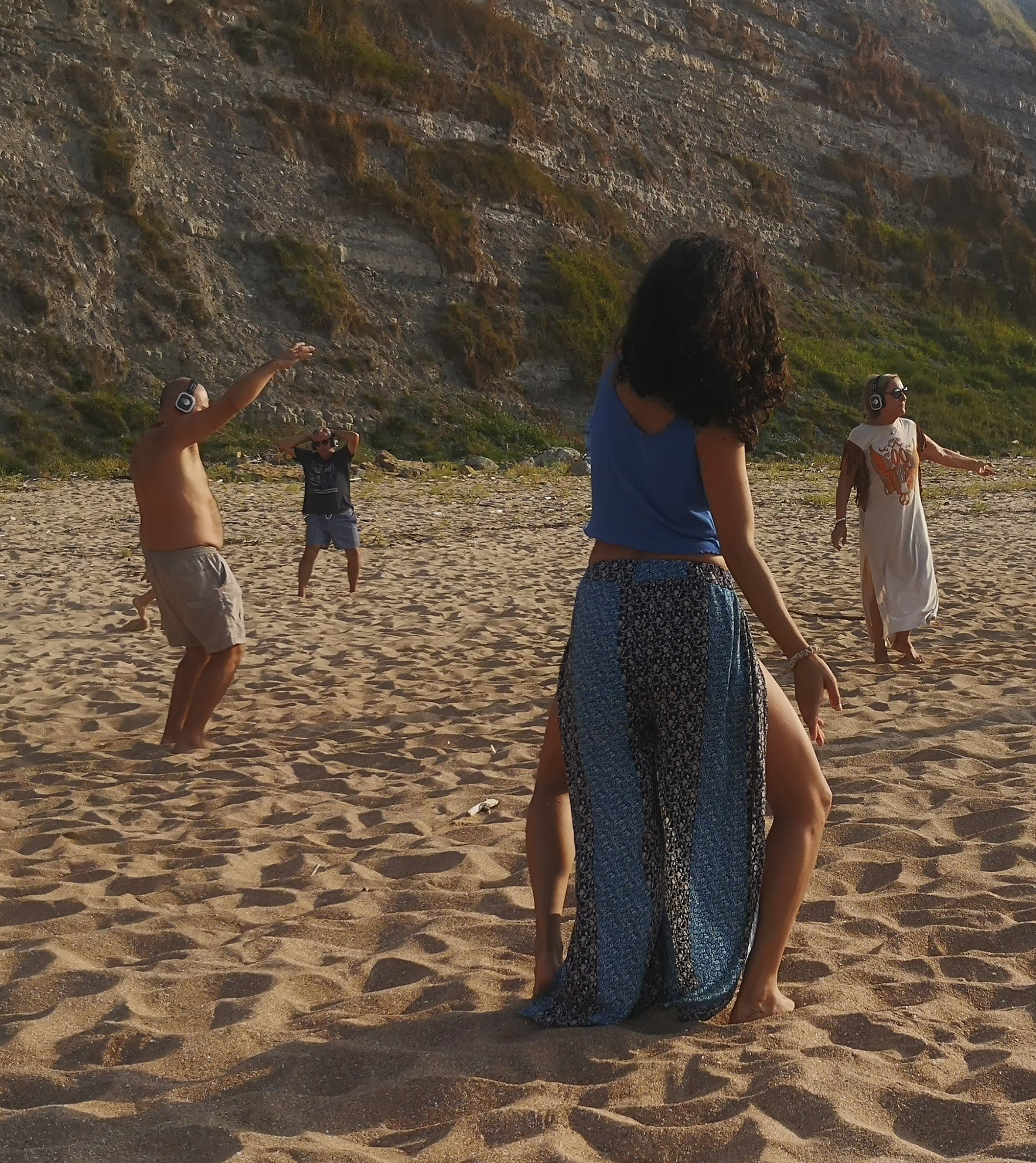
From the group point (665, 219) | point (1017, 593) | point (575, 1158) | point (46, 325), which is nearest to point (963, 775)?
point (575, 1158)

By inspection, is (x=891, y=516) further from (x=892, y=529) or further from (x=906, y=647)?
(x=906, y=647)

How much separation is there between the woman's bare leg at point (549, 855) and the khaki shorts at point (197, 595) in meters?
3.19

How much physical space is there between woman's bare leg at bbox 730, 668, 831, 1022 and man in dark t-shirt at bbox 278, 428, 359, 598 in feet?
24.8

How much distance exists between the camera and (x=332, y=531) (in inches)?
412

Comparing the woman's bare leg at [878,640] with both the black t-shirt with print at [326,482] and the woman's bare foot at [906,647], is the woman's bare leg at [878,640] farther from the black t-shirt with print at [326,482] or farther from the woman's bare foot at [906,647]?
the black t-shirt with print at [326,482]

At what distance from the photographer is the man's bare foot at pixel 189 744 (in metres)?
6.07

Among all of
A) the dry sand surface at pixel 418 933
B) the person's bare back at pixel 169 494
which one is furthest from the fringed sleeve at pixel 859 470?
the person's bare back at pixel 169 494

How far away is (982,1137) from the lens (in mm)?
2498

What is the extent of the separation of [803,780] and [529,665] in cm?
487

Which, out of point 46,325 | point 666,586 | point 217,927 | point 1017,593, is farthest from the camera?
point 46,325

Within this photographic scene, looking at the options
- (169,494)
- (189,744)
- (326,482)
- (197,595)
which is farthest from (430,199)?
(189,744)

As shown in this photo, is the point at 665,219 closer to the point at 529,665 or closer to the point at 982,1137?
the point at 529,665

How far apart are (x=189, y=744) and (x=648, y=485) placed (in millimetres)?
3751

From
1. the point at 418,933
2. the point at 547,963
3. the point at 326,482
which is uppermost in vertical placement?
the point at 326,482
